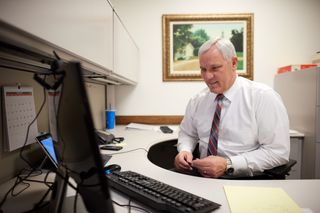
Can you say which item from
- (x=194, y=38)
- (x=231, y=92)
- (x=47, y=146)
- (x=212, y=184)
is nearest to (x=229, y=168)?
(x=212, y=184)

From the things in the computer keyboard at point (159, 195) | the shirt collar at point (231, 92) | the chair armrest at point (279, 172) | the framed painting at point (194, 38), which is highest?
the framed painting at point (194, 38)

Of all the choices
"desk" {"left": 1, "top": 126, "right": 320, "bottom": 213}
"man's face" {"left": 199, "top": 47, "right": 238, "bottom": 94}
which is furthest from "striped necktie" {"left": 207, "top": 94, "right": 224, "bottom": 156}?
"desk" {"left": 1, "top": 126, "right": 320, "bottom": 213}

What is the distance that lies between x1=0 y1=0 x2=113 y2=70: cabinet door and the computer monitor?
0.85ft

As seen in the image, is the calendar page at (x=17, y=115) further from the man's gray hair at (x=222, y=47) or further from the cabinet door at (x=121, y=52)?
the man's gray hair at (x=222, y=47)

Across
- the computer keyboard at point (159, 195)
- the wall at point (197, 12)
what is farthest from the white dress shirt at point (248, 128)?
the wall at point (197, 12)

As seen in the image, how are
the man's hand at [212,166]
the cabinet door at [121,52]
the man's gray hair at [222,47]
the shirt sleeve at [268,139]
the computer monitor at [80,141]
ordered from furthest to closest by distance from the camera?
the cabinet door at [121,52]
the man's gray hair at [222,47]
the shirt sleeve at [268,139]
the man's hand at [212,166]
the computer monitor at [80,141]

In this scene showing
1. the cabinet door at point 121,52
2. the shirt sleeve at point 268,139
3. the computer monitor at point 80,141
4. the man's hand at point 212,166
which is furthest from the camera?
the cabinet door at point 121,52

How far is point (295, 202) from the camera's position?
31.1 inches

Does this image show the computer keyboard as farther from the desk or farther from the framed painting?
Result: the framed painting

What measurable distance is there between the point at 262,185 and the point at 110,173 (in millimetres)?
644

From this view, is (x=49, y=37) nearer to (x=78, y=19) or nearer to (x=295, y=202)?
(x=78, y=19)

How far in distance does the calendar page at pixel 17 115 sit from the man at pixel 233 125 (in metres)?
0.87

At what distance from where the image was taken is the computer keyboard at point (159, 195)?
699mm

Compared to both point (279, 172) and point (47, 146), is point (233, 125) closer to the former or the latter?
point (279, 172)
